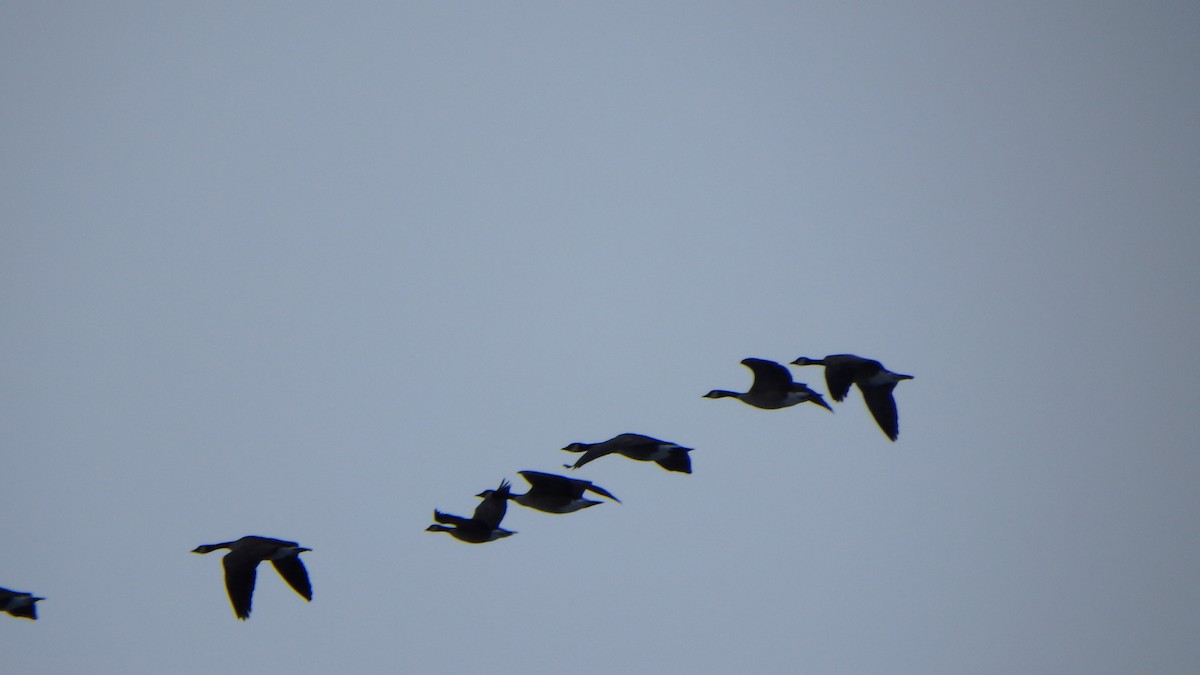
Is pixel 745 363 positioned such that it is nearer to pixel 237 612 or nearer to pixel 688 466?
pixel 688 466

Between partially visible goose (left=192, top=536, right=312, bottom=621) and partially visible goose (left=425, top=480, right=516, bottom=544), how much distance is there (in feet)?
6.48

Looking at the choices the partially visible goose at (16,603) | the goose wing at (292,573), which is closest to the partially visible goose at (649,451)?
the goose wing at (292,573)

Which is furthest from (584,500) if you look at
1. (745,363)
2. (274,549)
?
(274,549)

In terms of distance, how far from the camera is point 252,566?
15.6 m

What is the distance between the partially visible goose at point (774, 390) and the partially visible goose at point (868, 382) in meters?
0.43

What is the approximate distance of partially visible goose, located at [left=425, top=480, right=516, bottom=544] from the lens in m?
16.6

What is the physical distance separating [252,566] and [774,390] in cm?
779

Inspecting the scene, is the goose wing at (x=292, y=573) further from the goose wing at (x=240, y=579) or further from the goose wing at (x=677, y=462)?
the goose wing at (x=677, y=462)

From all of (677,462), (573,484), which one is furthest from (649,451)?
(573,484)

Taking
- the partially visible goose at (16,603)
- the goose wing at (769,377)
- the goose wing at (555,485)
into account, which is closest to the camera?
the partially visible goose at (16,603)

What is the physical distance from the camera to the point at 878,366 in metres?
16.6

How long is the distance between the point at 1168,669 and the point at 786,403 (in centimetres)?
9910

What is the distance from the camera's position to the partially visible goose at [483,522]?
16625mm

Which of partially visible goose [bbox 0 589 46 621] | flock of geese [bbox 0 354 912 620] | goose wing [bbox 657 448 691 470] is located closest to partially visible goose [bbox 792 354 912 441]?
flock of geese [bbox 0 354 912 620]
